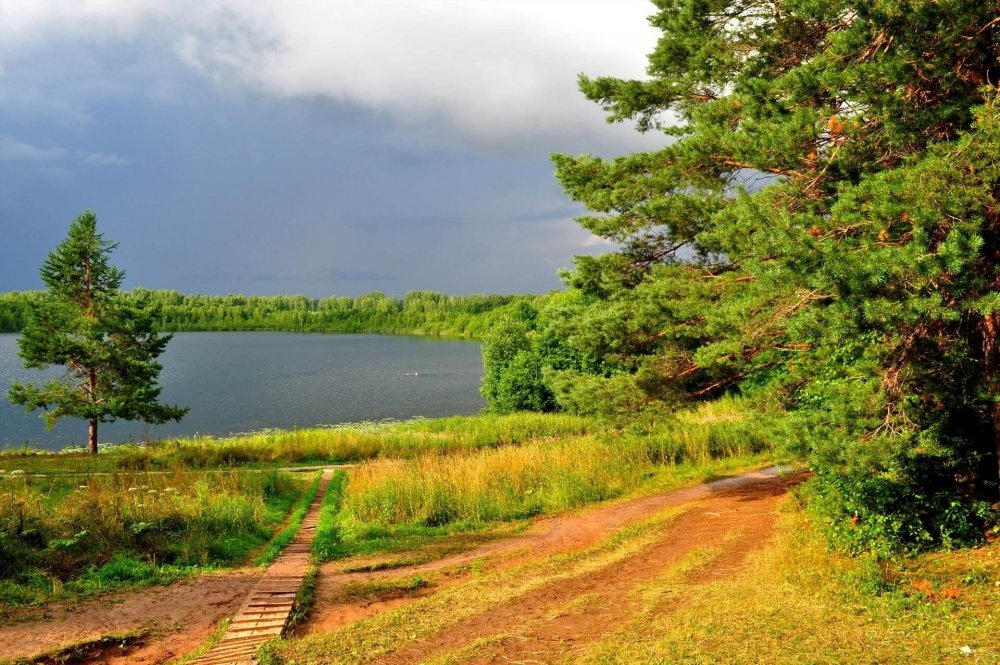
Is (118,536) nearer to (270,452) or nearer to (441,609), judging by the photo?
(441,609)

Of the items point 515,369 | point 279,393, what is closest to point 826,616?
point 515,369

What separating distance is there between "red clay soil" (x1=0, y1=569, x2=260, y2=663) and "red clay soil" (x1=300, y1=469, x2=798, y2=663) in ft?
3.75

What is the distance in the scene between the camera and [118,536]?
31.9ft

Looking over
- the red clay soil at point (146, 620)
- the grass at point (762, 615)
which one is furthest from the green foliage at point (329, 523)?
the grass at point (762, 615)

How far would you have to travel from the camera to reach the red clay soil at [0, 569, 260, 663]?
6.61 metres

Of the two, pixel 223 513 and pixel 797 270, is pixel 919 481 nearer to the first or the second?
pixel 797 270

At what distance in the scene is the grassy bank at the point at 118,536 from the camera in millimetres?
8383

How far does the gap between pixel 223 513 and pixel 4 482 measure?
20.2 feet

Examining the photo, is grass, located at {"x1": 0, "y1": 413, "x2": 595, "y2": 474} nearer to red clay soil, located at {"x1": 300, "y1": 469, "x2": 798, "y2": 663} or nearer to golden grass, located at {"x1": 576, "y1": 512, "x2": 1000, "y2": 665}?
red clay soil, located at {"x1": 300, "y1": 469, "x2": 798, "y2": 663}

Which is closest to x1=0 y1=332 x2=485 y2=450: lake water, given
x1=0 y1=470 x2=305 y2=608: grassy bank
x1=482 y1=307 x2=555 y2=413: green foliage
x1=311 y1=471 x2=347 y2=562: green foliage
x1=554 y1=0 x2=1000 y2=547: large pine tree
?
x1=482 y1=307 x2=555 y2=413: green foliage

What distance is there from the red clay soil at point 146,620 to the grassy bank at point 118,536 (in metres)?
0.51

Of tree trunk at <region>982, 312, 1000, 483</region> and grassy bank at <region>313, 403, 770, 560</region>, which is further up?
tree trunk at <region>982, 312, 1000, 483</region>

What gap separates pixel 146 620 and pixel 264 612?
50.6 inches

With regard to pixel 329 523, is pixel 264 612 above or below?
above
